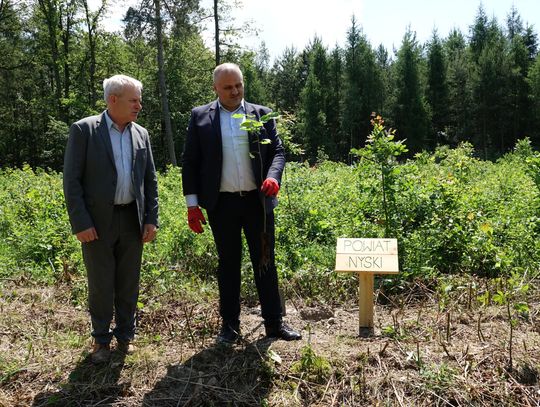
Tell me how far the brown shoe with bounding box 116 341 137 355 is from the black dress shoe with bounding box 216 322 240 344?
1.93 ft

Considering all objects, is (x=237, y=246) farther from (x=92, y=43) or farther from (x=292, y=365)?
(x=92, y=43)

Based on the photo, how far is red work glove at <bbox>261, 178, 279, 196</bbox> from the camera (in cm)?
300

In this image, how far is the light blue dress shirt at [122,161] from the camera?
Answer: 2.99 metres

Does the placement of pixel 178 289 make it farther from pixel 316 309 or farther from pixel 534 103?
pixel 534 103

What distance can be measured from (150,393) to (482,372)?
1.98 meters

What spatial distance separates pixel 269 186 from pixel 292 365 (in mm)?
1132

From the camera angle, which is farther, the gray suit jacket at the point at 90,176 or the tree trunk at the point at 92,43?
the tree trunk at the point at 92,43

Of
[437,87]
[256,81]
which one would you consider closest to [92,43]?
[256,81]

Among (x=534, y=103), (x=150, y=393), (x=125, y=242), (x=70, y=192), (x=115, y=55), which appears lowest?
(x=150, y=393)

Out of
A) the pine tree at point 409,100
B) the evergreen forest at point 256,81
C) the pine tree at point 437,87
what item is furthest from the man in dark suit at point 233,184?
the pine tree at point 437,87

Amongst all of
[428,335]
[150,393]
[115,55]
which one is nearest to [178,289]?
[150,393]

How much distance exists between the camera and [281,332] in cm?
332

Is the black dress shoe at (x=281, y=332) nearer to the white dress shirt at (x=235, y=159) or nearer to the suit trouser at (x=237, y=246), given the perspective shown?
the suit trouser at (x=237, y=246)

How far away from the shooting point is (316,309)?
4008 mm
